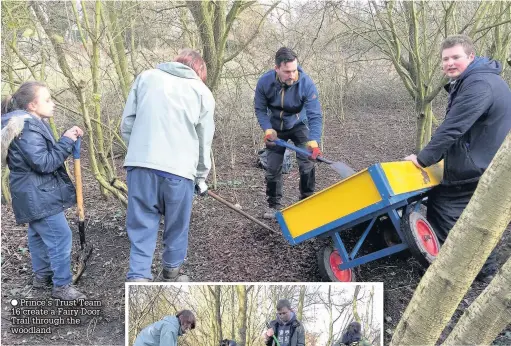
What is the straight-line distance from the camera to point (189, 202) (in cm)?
318

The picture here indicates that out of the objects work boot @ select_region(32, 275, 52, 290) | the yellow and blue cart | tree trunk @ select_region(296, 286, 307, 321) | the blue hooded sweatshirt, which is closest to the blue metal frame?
the yellow and blue cart

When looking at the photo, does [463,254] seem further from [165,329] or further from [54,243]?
[54,243]

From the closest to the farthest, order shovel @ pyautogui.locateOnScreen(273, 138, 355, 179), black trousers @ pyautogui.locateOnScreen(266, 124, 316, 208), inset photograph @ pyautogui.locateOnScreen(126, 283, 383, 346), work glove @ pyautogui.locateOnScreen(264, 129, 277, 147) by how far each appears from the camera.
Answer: inset photograph @ pyautogui.locateOnScreen(126, 283, 383, 346), shovel @ pyautogui.locateOnScreen(273, 138, 355, 179), work glove @ pyautogui.locateOnScreen(264, 129, 277, 147), black trousers @ pyautogui.locateOnScreen(266, 124, 316, 208)

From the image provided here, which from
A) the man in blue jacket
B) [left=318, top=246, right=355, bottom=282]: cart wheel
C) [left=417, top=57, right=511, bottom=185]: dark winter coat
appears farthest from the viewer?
the man in blue jacket

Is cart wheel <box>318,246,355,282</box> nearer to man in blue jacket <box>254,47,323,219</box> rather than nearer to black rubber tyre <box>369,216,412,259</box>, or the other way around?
black rubber tyre <box>369,216,412,259</box>

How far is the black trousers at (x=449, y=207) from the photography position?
364cm

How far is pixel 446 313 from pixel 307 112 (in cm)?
309

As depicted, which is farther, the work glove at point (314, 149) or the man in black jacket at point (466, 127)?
the work glove at point (314, 149)

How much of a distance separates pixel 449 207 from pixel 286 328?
1.75 metres

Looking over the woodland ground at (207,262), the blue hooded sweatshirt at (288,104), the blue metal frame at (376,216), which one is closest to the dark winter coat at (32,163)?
the woodland ground at (207,262)

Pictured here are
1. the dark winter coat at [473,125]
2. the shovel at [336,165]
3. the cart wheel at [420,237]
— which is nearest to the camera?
the cart wheel at [420,237]

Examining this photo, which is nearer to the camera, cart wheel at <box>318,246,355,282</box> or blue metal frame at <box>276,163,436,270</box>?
blue metal frame at <box>276,163,436,270</box>

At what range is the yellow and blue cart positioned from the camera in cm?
320

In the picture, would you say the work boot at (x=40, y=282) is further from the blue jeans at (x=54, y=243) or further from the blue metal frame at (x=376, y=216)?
the blue metal frame at (x=376, y=216)
